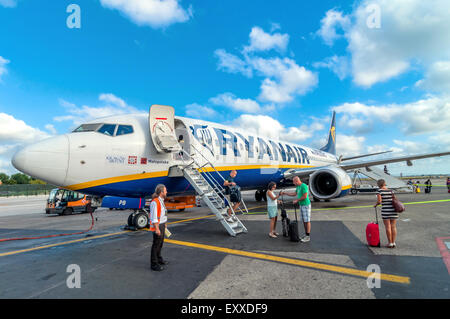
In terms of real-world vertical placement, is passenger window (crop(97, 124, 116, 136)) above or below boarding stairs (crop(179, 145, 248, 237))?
above

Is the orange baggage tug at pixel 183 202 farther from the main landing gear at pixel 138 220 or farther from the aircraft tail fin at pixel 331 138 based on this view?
the aircraft tail fin at pixel 331 138

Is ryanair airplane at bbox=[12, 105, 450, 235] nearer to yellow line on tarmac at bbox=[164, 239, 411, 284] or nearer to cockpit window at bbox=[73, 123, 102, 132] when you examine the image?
cockpit window at bbox=[73, 123, 102, 132]

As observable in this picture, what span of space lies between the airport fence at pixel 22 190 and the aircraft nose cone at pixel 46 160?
43.2 metres

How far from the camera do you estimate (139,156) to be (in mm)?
7137

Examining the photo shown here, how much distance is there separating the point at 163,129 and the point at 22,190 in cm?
4677

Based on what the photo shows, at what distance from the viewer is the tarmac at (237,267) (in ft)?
11.4

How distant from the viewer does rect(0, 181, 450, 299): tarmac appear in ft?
11.4

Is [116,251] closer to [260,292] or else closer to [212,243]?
[212,243]

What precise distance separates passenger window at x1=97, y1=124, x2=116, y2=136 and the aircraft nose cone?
1006 mm

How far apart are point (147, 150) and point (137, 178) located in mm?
894

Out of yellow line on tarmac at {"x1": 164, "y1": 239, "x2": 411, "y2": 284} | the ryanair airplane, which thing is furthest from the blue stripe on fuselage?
yellow line on tarmac at {"x1": 164, "y1": 239, "x2": 411, "y2": 284}

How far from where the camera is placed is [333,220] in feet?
29.8

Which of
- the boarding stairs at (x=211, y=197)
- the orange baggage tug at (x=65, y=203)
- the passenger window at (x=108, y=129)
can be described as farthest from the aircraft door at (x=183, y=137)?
the orange baggage tug at (x=65, y=203)
